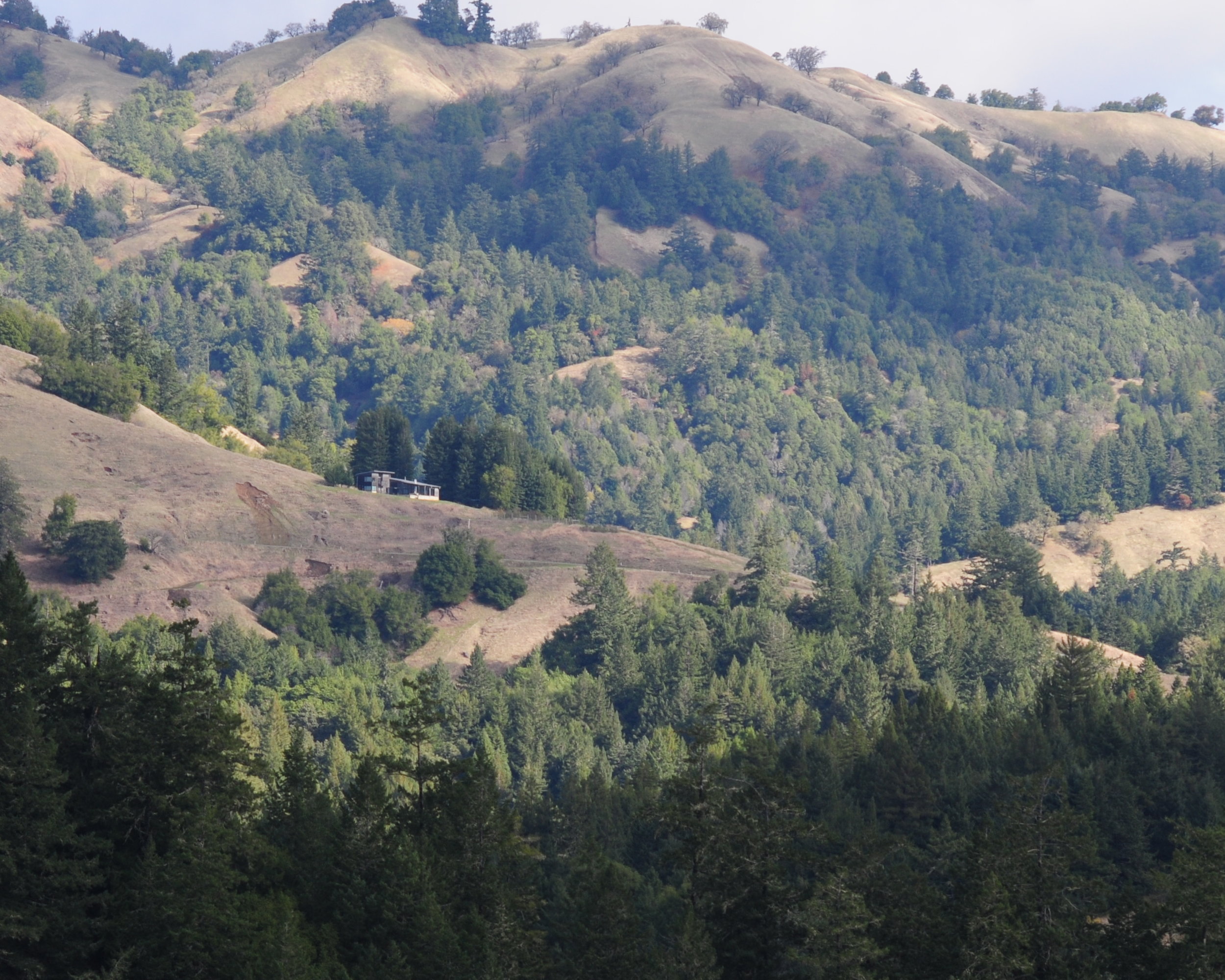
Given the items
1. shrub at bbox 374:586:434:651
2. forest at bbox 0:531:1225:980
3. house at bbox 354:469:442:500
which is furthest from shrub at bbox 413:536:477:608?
forest at bbox 0:531:1225:980

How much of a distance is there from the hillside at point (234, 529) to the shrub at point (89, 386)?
7.42 feet

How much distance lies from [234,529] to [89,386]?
24.9 meters

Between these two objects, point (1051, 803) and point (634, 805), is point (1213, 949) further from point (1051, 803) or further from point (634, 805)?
point (634, 805)

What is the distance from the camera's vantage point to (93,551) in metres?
153

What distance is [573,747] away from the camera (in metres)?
140

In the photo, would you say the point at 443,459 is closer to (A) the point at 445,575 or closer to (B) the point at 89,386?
(A) the point at 445,575

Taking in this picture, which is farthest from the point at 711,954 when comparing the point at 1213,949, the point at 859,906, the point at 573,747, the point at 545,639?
the point at 545,639

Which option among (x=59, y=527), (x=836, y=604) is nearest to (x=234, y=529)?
(x=59, y=527)

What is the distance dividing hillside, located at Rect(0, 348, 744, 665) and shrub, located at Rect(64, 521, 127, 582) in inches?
44.5

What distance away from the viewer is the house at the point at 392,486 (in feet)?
603

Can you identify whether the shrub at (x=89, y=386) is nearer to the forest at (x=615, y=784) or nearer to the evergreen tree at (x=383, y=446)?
the forest at (x=615, y=784)

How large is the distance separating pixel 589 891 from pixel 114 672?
66.1 feet

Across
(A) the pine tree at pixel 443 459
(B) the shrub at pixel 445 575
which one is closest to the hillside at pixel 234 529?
(B) the shrub at pixel 445 575

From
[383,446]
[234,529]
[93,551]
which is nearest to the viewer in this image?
[93,551]
